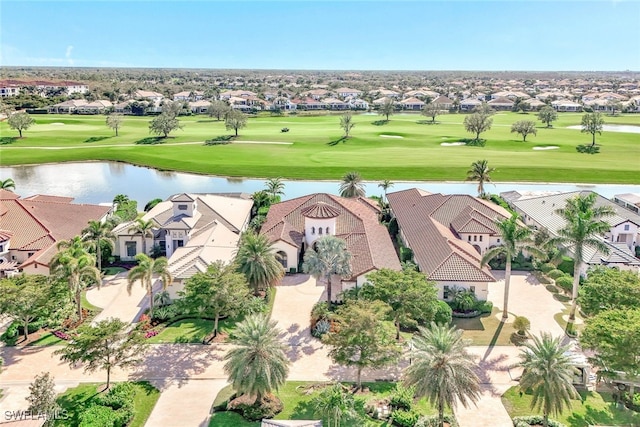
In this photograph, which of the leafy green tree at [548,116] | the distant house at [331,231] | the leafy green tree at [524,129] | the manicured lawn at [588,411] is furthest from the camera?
the leafy green tree at [548,116]

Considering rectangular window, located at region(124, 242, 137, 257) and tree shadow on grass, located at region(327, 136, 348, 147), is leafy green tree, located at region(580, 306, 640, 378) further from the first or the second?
tree shadow on grass, located at region(327, 136, 348, 147)

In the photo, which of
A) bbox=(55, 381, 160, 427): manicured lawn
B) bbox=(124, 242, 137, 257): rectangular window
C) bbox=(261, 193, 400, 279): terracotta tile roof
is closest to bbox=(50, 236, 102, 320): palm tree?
bbox=(55, 381, 160, 427): manicured lawn

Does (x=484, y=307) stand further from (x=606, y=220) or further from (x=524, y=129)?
(x=524, y=129)

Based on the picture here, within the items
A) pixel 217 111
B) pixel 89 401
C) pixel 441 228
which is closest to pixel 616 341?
pixel 441 228

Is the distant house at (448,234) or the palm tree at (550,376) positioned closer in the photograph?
the palm tree at (550,376)

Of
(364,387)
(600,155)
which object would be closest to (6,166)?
(364,387)

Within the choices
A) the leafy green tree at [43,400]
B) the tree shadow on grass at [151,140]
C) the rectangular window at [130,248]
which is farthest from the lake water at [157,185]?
the leafy green tree at [43,400]

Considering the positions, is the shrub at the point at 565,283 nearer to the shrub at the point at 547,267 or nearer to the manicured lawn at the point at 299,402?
the shrub at the point at 547,267

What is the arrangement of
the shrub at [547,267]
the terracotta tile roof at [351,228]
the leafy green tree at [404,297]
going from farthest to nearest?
the shrub at [547,267], the terracotta tile roof at [351,228], the leafy green tree at [404,297]
